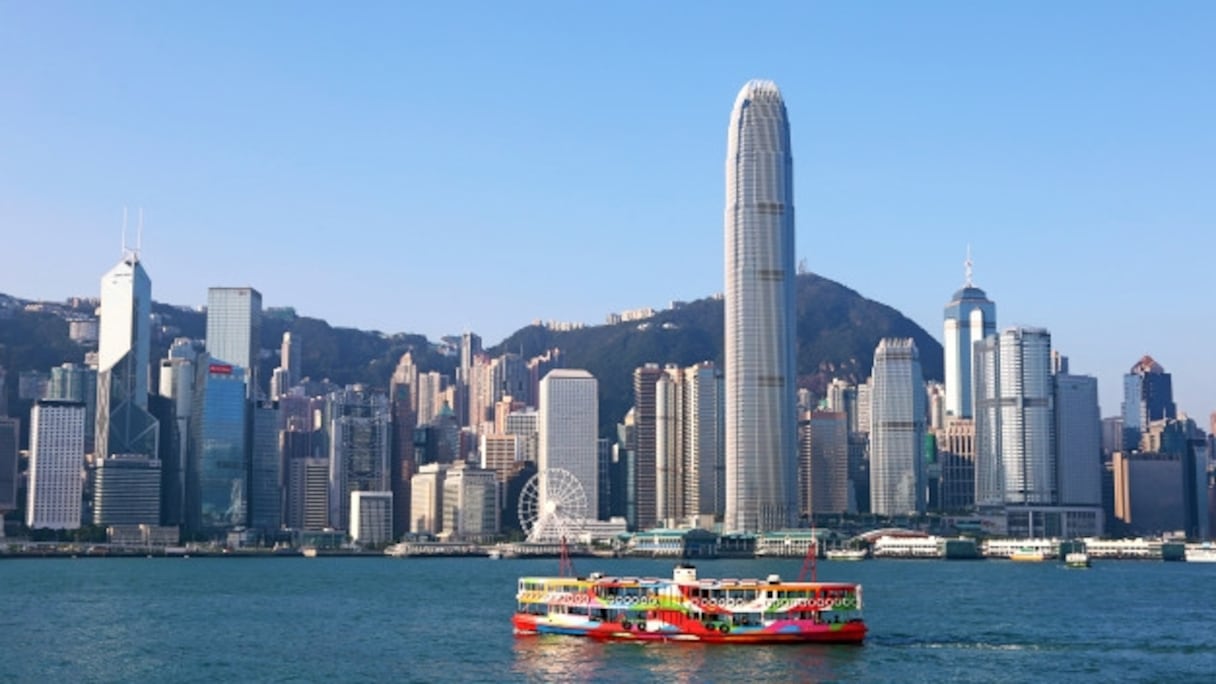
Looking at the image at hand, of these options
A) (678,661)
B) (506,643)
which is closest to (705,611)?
(678,661)

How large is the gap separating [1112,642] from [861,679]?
25554 mm

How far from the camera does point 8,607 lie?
129500 mm

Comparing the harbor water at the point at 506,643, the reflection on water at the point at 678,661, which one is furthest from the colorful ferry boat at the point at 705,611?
the harbor water at the point at 506,643

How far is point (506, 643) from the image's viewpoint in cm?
9425

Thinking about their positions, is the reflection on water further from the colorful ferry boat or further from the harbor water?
the colorful ferry boat

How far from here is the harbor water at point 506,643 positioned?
8031 cm

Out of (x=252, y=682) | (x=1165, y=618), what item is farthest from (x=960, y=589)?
(x=252, y=682)

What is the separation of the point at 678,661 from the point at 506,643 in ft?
48.0

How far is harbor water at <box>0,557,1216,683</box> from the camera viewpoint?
8031 cm

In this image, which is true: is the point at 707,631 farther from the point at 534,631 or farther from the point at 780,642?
the point at 534,631

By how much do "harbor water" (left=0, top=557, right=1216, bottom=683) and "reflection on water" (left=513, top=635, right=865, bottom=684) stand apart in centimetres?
12

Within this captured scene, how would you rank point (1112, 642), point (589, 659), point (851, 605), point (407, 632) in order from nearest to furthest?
point (589, 659)
point (851, 605)
point (1112, 642)
point (407, 632)

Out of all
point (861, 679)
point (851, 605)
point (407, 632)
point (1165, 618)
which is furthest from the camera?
point (1165, 618)

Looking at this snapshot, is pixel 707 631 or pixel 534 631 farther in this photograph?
pixel 534 631
